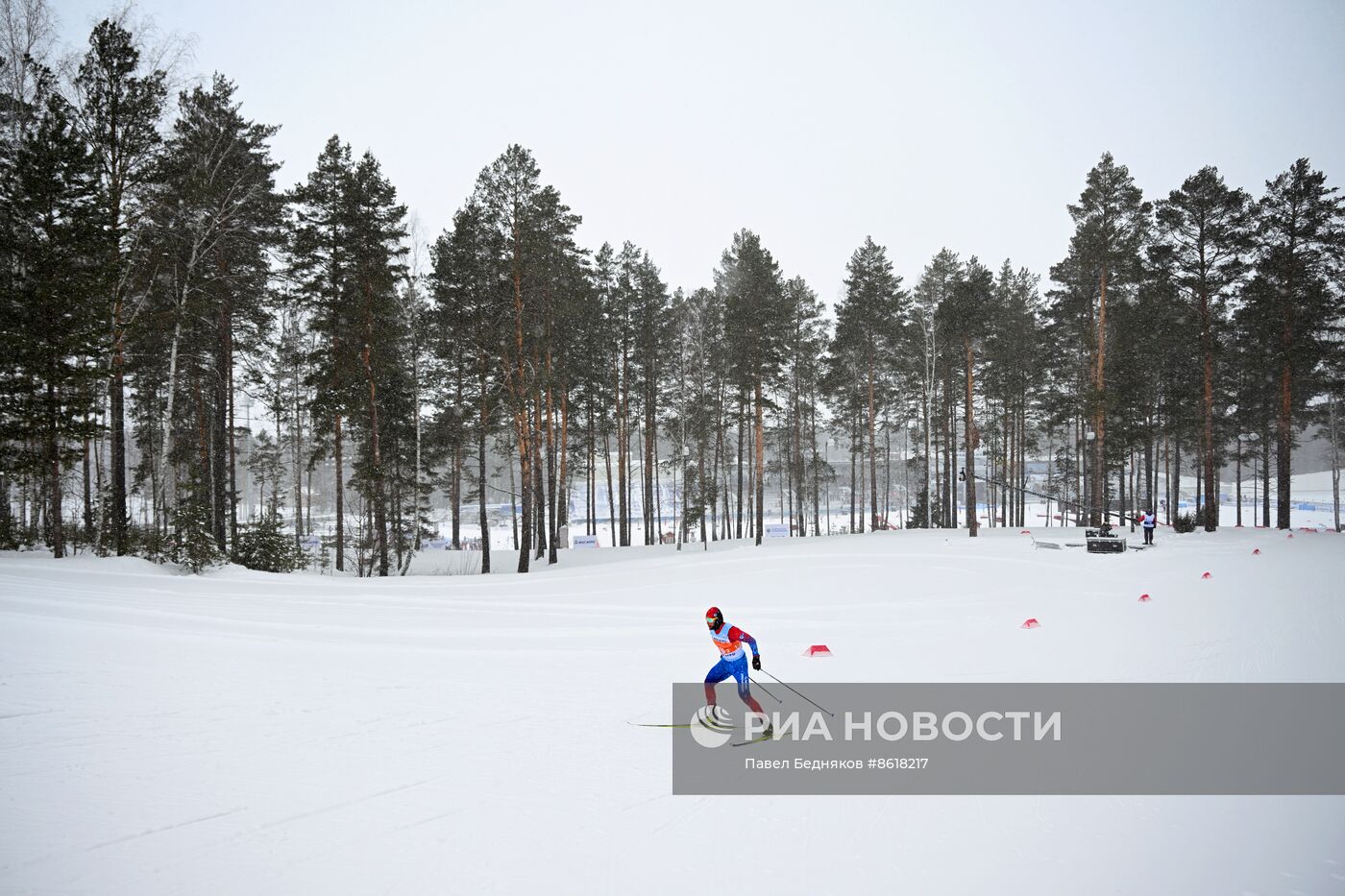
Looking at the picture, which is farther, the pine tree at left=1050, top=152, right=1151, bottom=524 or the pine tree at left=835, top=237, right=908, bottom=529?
the pine tree at left=835, top=237, right=908, bottom=529

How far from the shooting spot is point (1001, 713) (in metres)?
6.05

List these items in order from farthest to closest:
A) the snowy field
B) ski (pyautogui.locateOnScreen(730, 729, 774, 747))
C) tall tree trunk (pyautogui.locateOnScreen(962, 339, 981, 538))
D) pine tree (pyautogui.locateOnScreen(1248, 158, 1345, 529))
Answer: tall tree trunk (pyautogui.locateOnScreen(962, 339, 981, 538)), pine tree (pyautogui.locateOnScreen(1248, 158, 1345, 529)), ski (pyautogui.locateOnScreen(730, 729, 774, 747)), the snowy field

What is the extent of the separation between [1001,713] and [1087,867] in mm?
2611

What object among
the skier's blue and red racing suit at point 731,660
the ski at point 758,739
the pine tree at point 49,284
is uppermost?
the pine tree at point 49,284

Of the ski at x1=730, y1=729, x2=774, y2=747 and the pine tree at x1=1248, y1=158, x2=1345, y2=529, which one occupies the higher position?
the pine tree at x1=1248, y1=158, x2=1345, y2=529

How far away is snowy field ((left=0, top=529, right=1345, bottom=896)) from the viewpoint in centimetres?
350

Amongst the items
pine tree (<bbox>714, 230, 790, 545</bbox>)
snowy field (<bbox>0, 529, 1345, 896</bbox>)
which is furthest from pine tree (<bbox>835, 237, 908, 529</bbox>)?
snowy field (<bbox>0, 529, 1345, 896</bbox>)

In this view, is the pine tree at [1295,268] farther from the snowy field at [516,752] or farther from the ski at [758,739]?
the ski at [758,739]

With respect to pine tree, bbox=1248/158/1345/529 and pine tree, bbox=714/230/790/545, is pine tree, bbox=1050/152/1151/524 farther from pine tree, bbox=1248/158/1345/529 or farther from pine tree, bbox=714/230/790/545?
pine tree, bbox=714/230/790/545

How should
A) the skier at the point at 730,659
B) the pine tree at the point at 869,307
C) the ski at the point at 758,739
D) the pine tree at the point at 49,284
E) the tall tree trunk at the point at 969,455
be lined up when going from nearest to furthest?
1. the skier at the point at 730,659
2. the ski at the point at 758,739
3. the pine tree at the point at 49,284
4. the tall tree trunk at the point at 969,455
5. the pine tree at the point at 869,307

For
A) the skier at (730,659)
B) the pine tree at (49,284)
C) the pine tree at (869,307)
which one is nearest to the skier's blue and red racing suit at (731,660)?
the skier at (730,659)

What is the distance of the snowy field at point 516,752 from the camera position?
11.5 feet

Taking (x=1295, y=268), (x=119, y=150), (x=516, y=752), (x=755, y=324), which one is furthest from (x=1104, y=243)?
(x=119, y=150)

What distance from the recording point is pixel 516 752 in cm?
516
